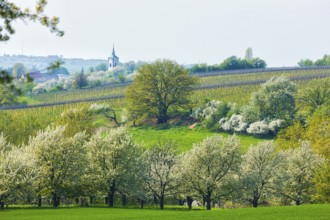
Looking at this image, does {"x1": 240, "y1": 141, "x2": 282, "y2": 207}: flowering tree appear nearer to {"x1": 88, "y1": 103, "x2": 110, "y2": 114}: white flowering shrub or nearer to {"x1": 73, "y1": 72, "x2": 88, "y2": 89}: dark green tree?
{"x1": 88, "y1": 103, "x2": 110, "y2": 114}: white flowering shrub

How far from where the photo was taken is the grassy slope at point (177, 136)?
91812 millimetres

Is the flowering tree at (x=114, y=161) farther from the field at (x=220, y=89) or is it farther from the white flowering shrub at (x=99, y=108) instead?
the field at (x=220, y=89)

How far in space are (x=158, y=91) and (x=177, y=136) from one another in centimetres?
1829

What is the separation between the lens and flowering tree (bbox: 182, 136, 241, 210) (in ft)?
193

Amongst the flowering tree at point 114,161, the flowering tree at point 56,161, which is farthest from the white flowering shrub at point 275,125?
the flowering tree at point 56,161

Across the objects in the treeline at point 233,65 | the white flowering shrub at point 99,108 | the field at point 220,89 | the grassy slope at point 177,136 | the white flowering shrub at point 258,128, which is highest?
the treeline at point 233,65

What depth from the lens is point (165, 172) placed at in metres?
61.5

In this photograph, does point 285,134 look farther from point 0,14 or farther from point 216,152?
point 0,14

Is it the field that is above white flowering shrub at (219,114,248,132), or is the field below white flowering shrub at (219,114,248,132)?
above

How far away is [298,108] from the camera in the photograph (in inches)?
3875

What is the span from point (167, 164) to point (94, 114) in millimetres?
52317

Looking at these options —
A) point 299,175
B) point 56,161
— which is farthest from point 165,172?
point 299,175

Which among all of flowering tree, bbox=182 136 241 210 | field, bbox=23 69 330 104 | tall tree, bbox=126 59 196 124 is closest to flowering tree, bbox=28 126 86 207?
flowering tree, bbox=182 136 241 210

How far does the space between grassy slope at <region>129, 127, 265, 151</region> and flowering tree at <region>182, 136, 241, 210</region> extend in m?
28.3
